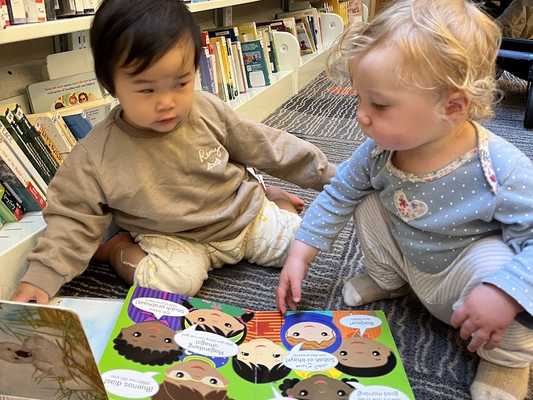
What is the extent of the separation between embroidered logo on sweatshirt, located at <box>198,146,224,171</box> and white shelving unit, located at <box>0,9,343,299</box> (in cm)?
31

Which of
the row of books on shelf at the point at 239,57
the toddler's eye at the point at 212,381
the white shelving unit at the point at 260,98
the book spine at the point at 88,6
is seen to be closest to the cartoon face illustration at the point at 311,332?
the toddler's eye at the point at 212,381

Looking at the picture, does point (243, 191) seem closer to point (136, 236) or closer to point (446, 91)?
point (136, 236)

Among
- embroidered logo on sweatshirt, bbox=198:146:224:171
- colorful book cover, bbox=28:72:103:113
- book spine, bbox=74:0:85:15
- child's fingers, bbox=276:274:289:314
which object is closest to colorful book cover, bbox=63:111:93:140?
colorful book cover, bbox=28:72:103:113

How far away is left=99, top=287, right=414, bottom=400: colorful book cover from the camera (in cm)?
65

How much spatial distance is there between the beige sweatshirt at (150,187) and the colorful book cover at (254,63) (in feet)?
3.42

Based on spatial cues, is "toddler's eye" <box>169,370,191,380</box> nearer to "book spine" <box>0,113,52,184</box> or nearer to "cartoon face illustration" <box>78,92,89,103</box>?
"book spine" <box>0,113,52,184</box>

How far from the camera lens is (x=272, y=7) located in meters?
2.78

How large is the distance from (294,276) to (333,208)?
0.13m

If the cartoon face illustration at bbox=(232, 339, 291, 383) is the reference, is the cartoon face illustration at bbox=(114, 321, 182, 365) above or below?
above

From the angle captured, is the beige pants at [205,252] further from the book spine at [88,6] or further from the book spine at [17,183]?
the book spine at [88,6]

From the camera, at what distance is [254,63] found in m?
2.00

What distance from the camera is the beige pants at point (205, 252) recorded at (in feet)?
2.94

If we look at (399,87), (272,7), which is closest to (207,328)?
(399,87)

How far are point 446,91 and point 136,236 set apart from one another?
58 centimetres
